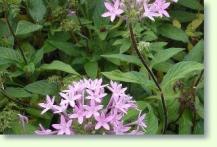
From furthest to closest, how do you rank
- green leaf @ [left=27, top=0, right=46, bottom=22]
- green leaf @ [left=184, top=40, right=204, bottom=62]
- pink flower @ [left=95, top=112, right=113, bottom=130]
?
green leaf @ [left=27, top=0, right=46, bottom=22] → green leaf @ [left=184, top=40, right=204, bottom=62] → pink flower @ [left=95, top=112, right=113, bottom=130]

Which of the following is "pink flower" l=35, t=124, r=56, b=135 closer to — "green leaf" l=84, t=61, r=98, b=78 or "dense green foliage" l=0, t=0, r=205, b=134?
"dense green foliage" l=0, t=0, r=205, b=134

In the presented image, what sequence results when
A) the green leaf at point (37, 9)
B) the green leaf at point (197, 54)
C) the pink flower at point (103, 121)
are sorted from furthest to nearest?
the green leaf at point (37, 9) → the green leaf at point (197, 54) → the pink flower at point (103, 121)

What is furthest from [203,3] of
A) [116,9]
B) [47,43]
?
[47,43]

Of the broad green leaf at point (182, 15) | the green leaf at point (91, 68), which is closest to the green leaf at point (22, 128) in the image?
the green leaf at point (91, 68)

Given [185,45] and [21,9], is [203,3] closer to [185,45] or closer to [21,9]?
[185,45]

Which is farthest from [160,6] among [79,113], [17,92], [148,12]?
[17,92]

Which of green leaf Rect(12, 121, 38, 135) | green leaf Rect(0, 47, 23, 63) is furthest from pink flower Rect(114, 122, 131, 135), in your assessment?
green leaf Rect(0, 47, 23, 63)

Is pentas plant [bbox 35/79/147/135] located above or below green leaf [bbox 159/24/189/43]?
below

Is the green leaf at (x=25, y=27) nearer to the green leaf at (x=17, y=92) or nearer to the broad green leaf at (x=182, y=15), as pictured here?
the green leaf at (x=17, y=92)

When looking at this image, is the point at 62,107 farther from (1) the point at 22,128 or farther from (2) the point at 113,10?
(2) the point at 113,10
